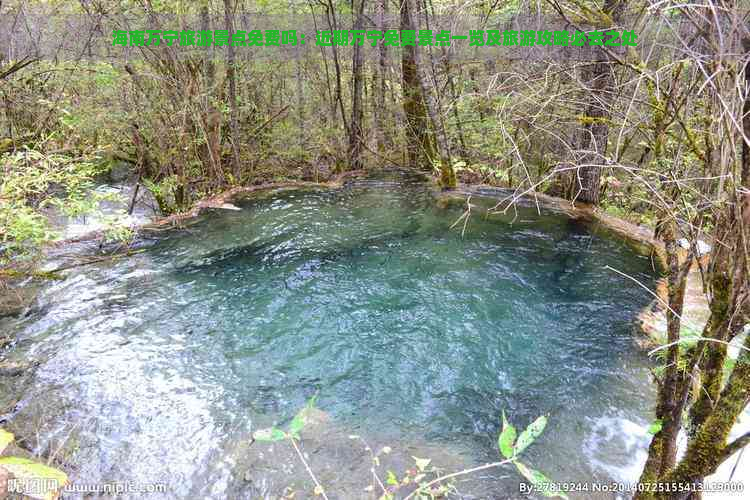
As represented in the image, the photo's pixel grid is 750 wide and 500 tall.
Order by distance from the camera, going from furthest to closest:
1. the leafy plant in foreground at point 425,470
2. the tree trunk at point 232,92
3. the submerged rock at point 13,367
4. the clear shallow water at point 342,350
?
1. the tree trunk at point 232,92
2. the submerged rock at point 13,367
3. the clear shallow water at point 342,350
4. the leafy plant in foreground at point 425,470

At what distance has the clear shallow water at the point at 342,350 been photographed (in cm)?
343

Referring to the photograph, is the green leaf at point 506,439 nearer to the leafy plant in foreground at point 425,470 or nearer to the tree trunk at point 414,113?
the leafy plant in foreground at point 425,470

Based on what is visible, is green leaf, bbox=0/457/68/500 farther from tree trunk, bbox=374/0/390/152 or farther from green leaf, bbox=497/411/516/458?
tree trunk, bbox=374/0/390/152

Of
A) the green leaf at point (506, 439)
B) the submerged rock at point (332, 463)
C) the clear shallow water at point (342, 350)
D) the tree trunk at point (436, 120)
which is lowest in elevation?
the submerged rock at point (332, 463)

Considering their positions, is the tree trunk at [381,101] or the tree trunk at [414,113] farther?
the tree trunk at [381,101]

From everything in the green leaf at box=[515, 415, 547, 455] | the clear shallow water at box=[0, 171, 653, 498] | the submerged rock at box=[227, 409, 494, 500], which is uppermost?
the green leaf at box=[515, 415, 547, 455]

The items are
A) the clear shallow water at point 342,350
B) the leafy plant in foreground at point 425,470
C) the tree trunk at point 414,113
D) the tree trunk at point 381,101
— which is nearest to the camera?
the leafy plant in foreground at point 425,470

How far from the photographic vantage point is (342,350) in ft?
14.9

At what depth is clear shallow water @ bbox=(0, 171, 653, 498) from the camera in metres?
3.43

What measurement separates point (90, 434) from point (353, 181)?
27.3 feet

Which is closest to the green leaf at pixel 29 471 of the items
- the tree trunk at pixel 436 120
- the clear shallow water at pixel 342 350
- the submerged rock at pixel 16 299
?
the clear shallow water at pixel 342 350

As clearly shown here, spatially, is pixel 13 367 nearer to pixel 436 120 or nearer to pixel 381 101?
pixel 436 120

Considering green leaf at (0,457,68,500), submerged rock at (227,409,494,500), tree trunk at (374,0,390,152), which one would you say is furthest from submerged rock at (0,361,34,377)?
tree trunk at (374,0,390,152)

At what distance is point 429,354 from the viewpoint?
4.51m
